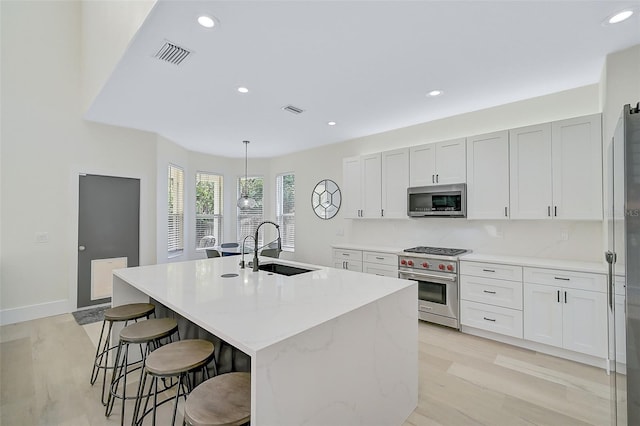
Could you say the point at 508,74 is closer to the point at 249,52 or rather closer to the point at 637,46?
the point at 637,46

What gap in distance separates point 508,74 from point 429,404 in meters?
3.03

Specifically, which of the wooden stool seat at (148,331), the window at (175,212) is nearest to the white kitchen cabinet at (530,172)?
the wooden stool seat at (148,331)

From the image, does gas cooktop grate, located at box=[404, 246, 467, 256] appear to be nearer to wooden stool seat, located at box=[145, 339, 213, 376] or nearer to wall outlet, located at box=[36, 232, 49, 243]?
wooden stool seat, located at box=[145, 339, 213, 376]

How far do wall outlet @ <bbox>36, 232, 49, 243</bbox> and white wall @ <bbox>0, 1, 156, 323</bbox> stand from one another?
33 mm

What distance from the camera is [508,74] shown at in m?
2.84

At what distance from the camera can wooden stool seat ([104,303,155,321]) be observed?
2.24 meters

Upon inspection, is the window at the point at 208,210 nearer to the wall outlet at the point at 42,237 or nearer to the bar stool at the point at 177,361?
the wall outlet at the point at 42,237

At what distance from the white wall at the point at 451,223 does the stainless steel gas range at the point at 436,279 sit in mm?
396

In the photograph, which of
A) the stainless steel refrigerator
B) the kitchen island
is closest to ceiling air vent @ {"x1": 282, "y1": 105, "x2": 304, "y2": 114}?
the kitchen island

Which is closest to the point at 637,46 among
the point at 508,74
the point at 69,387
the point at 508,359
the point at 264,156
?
the point at 508,74

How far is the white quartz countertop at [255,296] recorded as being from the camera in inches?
50.1

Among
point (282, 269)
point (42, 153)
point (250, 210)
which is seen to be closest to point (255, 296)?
point (282, 269)

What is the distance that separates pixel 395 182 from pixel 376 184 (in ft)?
1.06

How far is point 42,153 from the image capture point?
392cm
